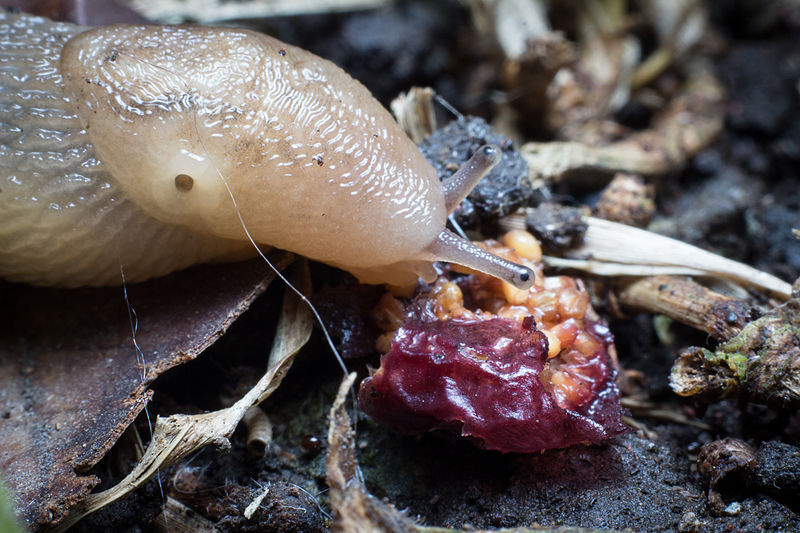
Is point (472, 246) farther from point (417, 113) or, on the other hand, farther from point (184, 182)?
point (184, 182)

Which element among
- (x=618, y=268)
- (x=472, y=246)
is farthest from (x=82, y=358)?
(x=618, y=268)

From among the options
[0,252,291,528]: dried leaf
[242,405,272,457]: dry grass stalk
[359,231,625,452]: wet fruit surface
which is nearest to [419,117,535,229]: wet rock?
[359,231,625,452]: wet fruit surface

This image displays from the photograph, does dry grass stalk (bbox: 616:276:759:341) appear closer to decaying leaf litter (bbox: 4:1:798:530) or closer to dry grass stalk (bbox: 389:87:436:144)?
decaying leaf litter (bbox: 4:1:798:530)

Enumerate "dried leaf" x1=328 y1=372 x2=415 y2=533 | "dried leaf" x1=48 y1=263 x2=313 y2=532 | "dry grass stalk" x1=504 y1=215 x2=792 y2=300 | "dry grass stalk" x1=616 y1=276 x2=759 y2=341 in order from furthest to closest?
"dry grass stalk" x1=504 y1=215 x2=792 y2=300 → "dry grass stalk" x1=616 y1=276 x2=759 y2=341 → "dried leaf" x1=48 y1=263 x2=313 y2=532 → "dried leaf" x1=328 y1=372 x2=415 y2=533

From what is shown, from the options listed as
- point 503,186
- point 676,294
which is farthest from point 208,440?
point 676,294

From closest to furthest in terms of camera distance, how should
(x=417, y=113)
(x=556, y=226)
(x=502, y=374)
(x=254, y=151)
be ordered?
(x=502, y=374)
(x=254, y=151)
(x=556, y=226)
(x=417, y=113)

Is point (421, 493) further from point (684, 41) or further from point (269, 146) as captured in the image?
point (684, 41)
